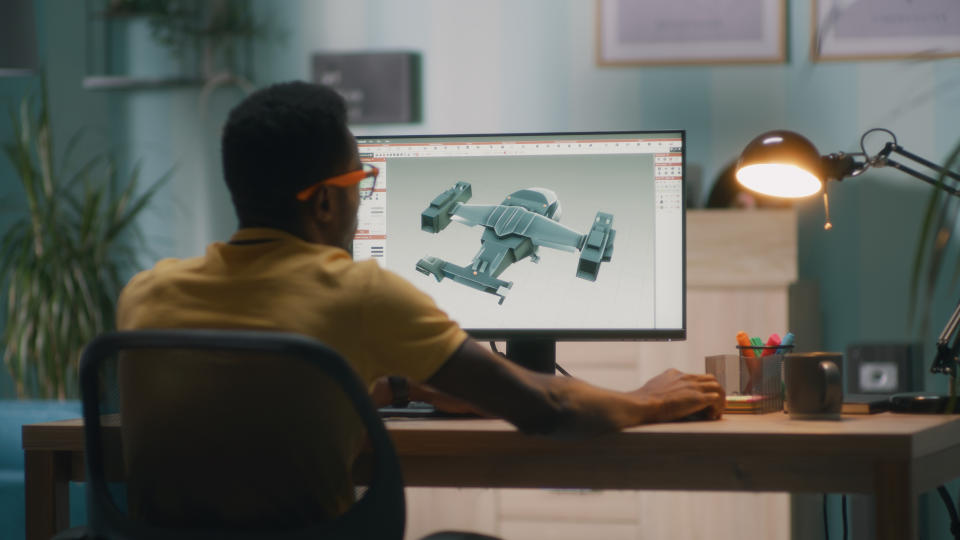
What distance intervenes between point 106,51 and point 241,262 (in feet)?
9.21

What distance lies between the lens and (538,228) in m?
1.54

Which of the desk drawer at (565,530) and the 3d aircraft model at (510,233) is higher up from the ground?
the 3d aircraft model at (510,233)

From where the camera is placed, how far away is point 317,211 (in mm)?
1163

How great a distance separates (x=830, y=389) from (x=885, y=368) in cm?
155

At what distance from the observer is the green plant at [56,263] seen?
311cm

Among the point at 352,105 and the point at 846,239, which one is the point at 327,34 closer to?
the point at 352,105

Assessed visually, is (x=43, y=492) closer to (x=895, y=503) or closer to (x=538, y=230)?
(x=538, y=230)

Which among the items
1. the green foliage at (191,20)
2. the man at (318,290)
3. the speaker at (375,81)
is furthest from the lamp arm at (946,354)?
the green foliage at (191,20)

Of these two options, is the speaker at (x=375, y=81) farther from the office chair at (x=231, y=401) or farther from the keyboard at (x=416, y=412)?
the office chair at (x=231, y=401)

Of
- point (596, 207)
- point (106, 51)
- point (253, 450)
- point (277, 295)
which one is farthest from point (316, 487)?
point (106, 51)

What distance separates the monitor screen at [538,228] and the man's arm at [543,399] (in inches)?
9.9

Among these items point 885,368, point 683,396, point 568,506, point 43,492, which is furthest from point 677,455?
point 885,368

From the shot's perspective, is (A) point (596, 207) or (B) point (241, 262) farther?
(A) point (596, 207)

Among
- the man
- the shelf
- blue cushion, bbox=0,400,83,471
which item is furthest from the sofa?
the man
